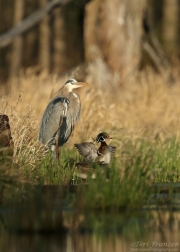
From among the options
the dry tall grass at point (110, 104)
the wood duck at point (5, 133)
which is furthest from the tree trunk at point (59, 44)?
the wood duck at point (5, 133)

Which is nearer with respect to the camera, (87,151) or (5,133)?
(5,133)

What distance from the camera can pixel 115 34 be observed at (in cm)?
1883

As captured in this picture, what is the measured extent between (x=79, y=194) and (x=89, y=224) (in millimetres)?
1020

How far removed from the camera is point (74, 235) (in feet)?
23.2

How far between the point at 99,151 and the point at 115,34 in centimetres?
864

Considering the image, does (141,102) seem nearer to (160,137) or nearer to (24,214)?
(160,137)

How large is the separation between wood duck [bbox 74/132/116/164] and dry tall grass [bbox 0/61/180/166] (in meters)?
0.66

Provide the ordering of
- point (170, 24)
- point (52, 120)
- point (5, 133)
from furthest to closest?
1. point (170, 24)
2. point (52, 120)
3. point (5, 133)

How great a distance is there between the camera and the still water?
21.7 ft

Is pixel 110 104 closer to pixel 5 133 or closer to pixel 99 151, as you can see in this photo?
pixel 99 151

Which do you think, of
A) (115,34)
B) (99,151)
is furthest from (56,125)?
(115,34)

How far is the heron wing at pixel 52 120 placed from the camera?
11906 mm

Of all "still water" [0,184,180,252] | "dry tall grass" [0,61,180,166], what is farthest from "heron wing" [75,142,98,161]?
"still water" [0,184,180,252]

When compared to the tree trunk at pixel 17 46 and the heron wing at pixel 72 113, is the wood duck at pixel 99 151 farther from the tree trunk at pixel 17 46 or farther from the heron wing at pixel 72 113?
the tree trunk at pixel 17 46
